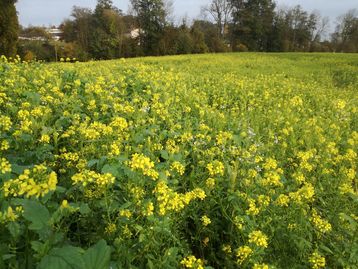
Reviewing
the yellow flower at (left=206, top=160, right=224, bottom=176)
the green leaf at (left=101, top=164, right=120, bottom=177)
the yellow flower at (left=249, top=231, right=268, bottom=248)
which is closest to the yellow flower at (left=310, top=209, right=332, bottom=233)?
the yellow flower at (left=249, top=231, right=268, bottom=248)

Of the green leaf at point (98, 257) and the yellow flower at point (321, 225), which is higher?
the green leaf at point (98, 257)

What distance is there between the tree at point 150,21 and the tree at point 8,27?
19.6 metres

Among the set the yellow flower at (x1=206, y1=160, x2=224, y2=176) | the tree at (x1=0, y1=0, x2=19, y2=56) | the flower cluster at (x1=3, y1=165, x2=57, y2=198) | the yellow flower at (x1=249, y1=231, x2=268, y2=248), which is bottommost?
the yellow flower at (x1=249, y1=231, x2=268, y2=248)

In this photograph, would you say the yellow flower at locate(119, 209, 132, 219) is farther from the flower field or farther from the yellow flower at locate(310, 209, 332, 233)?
the yellow flower at locate(310, 209, 332, 233)

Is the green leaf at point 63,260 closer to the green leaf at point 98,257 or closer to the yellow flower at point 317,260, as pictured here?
the green leaf at point 98,257

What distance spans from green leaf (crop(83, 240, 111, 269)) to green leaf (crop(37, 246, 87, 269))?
0.15ft

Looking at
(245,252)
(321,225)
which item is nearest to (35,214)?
(245,252)

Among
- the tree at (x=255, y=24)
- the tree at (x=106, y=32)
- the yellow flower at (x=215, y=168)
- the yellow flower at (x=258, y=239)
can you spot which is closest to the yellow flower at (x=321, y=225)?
the yellow flower at (x=258, y=239)

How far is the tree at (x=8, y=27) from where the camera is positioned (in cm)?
2225

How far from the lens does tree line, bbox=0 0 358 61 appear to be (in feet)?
129

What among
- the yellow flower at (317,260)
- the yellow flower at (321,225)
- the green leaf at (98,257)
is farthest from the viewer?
the yellow flower at (321,225)

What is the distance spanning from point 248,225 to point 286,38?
2037 inches

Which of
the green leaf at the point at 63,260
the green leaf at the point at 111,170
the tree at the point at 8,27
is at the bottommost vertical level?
the green leaf at the point at 63,260

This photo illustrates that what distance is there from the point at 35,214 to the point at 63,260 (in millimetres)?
374
